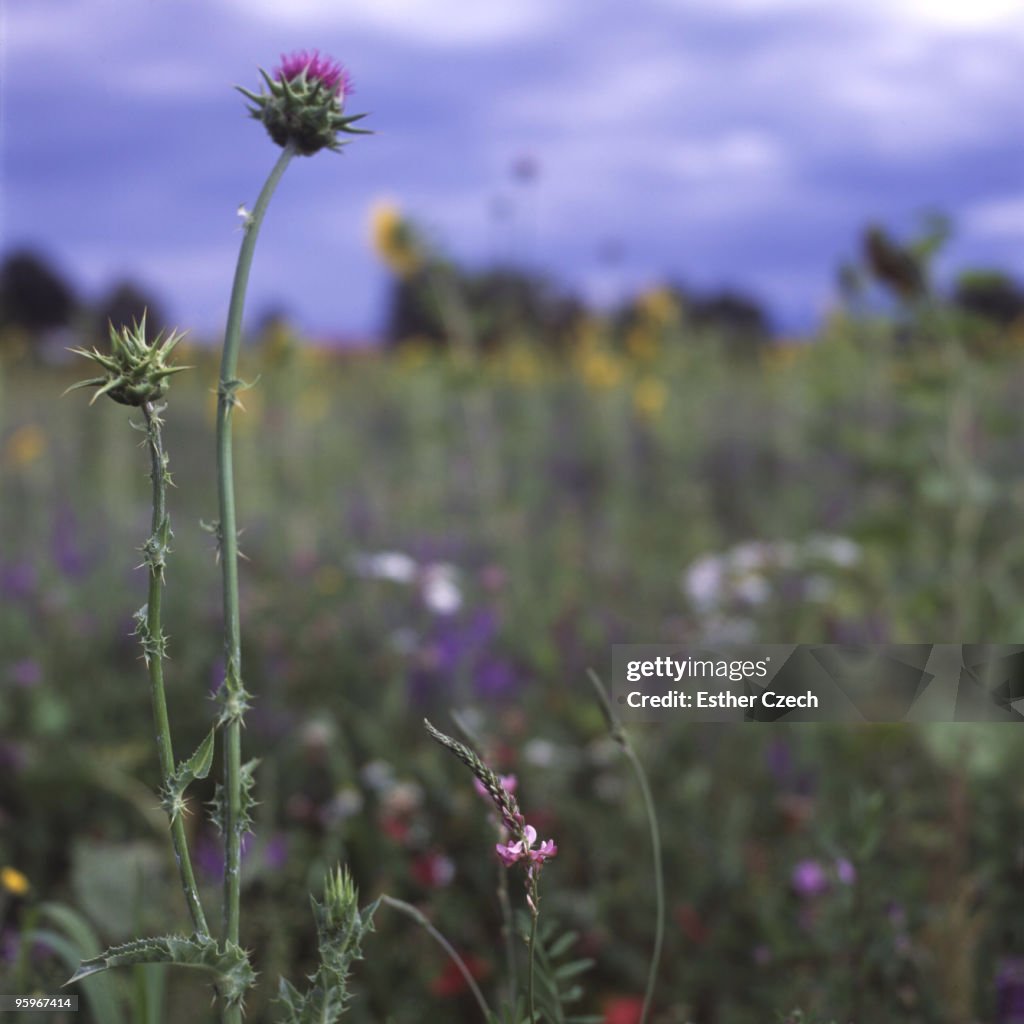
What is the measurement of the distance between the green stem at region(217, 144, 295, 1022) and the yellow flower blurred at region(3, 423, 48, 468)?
4407 mm

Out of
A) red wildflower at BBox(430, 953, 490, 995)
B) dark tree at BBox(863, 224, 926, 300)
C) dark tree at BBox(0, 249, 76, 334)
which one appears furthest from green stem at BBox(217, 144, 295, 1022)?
dark tree at BBox(0, 249, 76, 334)

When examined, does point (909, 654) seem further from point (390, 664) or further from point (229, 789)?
point (229, 789)

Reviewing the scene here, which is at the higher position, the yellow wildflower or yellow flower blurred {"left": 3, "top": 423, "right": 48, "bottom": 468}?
the yellow wildflower

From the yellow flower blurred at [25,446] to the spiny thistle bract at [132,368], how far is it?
443 centimetres

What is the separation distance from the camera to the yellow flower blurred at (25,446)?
4.96 meters

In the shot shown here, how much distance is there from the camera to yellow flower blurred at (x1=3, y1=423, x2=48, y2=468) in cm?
496

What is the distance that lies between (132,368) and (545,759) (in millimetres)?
1539

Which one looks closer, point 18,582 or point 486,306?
point 18,582

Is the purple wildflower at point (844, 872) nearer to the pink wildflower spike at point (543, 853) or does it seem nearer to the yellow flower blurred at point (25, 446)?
the pink wildflower spike at point (543, 853)

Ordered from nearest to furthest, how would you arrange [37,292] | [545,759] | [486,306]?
[545,759]
[486,306]
[37,292]

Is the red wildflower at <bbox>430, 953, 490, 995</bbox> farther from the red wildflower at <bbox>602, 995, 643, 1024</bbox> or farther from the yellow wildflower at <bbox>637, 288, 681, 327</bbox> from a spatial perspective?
the yellow wildflower at <bbox>637, 288, 681, 327</bbox>

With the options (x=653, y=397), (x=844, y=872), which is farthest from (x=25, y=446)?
(x=844, y=872)

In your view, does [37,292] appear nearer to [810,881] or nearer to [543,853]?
[810,881]

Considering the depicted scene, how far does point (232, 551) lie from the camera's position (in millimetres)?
630
